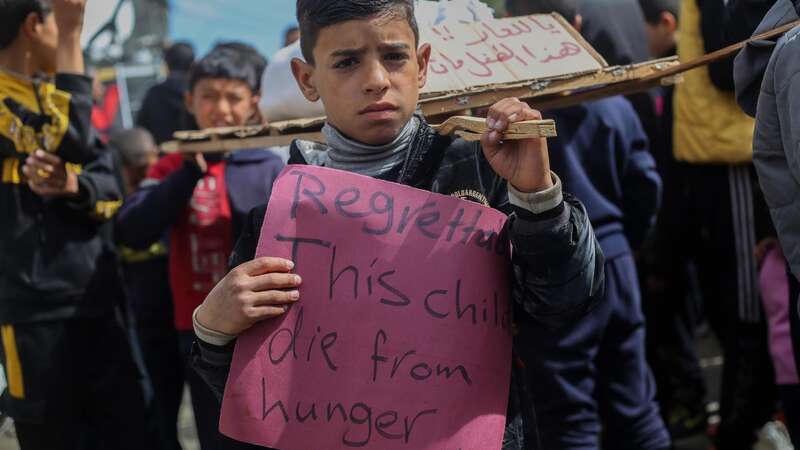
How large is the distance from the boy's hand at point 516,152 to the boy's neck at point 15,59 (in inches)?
78.7

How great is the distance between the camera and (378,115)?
185cm

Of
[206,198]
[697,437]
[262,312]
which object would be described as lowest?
[697,437]

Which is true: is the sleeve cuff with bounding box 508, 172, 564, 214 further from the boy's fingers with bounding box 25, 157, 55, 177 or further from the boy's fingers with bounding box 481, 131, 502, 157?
the boy's fingers with bounding box 25, 157, 55, 177

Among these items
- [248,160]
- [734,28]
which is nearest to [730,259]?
[734,28]

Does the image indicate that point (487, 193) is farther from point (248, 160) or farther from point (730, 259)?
point (730, 259)

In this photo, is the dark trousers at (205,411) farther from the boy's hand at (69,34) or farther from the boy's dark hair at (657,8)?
the boy's dark hair at (657,8)

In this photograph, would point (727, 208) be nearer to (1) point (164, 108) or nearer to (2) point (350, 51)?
(2) point (350, 51)

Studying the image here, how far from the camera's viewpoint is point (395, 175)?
189cm

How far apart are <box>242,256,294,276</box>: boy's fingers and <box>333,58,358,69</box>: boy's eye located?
39 centimetres

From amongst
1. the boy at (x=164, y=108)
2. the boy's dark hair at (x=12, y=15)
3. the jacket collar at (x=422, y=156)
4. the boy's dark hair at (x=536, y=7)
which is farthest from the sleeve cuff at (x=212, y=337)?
the boy at (x=164, y=108)

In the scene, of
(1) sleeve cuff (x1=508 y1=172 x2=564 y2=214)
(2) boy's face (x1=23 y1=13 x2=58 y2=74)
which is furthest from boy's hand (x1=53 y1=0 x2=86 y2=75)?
(1) sleeve cuff (x1=508 y1=172 x2=564 y2=214)

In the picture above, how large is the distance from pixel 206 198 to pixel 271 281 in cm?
180

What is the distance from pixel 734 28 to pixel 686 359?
2510 millimetres

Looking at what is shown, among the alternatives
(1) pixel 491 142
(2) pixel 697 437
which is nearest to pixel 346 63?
(1) pixel 491 142
